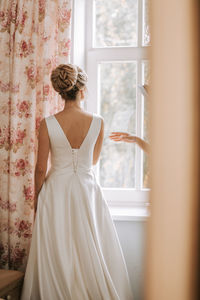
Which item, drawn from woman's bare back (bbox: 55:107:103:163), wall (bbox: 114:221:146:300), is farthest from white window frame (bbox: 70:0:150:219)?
woman's bare back (bbox: 55:107:103:163)

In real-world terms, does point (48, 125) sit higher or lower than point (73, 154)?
higher

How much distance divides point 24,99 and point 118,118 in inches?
30.5

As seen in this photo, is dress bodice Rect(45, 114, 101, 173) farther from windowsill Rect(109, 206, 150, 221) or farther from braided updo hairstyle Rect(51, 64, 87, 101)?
windowsill Rect(109, 206, 150, 221)

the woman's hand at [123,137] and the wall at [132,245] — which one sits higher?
the woman's hand at [123,137]

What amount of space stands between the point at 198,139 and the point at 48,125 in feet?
5.99

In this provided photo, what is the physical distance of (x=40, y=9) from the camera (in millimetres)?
2385

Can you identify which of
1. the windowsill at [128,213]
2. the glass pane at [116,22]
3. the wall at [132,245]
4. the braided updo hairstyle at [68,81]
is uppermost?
the glass pane at [116,22]

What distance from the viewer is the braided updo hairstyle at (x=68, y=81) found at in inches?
77.7

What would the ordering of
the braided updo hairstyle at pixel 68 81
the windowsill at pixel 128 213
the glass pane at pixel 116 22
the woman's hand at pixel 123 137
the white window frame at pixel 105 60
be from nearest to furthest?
1. the woman's hand at pixel 123 137
2. the braided updo hairstyle at pixel 68 81
3. the windowsill at pixel 128 213
4. the white window frame at pixel 105 60
5. the glass pane at pixel 116 22

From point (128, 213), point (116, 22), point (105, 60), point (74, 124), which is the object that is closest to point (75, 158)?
point (74, 124)

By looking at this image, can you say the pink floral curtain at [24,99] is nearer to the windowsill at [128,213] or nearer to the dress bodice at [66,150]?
the dress bodice at [66,150]

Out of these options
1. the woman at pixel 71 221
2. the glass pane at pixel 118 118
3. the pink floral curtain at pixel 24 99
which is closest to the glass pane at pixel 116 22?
the glass pane at pixel 118 118

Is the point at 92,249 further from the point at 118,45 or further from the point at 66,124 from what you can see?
the point at 118,45

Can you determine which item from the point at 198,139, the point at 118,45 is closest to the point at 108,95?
the point at 118,45
